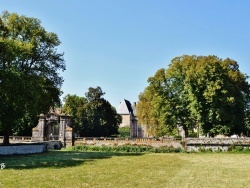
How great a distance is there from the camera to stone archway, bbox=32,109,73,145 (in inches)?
1833

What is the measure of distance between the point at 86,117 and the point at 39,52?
2159 cm

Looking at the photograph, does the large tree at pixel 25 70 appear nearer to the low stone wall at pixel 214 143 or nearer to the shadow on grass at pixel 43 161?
the shadow on grass at pixel 43 161

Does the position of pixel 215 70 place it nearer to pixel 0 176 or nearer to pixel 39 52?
pixel 39 52

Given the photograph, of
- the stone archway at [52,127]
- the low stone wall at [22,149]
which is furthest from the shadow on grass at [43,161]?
the stone archway at [52,127]

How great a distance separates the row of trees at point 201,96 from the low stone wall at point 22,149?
1601 cm

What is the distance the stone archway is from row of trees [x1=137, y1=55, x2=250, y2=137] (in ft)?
43.3

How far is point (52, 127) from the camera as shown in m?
48.7

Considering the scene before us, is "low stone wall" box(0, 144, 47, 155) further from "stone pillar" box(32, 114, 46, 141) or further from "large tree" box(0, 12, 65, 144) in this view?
"stone pillar" box(32, 114, 46, 141)

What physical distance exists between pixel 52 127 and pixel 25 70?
614 inches

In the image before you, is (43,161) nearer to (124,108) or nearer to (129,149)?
(129,149)

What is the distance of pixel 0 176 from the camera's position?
50.0ft

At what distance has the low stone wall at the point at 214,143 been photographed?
37.0 metres

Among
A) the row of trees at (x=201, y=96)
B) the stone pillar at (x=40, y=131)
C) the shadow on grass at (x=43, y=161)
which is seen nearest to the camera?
the shadow on grass at (x=43, y=161)

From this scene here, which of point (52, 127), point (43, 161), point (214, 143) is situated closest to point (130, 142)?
point (214, 143)
